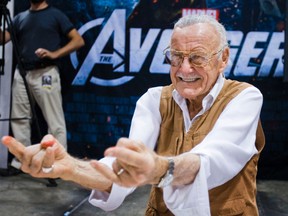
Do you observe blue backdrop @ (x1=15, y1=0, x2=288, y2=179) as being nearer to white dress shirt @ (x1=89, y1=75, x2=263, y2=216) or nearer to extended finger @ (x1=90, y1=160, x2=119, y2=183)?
white dress shirt @ (x1=89, y1=75, x2=263, y2=216)

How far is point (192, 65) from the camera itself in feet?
5.82

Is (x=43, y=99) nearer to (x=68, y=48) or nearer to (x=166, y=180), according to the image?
(x=68, y=48)

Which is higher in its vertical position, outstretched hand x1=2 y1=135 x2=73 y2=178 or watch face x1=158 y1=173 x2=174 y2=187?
outstretched hand x1=2 y1=135 x2=73 y2=178

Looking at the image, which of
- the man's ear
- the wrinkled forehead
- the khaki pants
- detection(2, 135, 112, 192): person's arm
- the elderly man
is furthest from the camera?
the khaki pants

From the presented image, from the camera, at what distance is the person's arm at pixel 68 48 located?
15.6 feet

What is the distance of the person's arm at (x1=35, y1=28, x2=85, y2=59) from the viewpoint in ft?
15.6

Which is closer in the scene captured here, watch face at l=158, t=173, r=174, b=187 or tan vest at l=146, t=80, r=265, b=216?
watch face at l=158, t=173, r=174, b=187

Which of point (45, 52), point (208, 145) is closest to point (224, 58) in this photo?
point (208, 145)

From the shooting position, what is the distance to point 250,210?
71.0 inches

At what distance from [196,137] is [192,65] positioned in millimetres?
237

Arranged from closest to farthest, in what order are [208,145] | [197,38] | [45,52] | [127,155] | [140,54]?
1. [127,155]
2. [208,145]
3. [197,38]
4. [45,52]
5. [140,54]

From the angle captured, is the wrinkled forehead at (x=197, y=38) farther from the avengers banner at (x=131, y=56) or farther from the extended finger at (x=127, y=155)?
the avengers banner at (x=131, y=56)

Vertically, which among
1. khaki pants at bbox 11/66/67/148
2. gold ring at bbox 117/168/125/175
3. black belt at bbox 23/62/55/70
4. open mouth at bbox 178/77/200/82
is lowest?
khaki pants at bbox 11/66/67/148

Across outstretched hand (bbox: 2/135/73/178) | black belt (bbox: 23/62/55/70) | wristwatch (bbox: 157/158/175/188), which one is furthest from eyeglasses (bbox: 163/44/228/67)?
black belt (bbox: 23/62/55/70)
